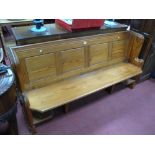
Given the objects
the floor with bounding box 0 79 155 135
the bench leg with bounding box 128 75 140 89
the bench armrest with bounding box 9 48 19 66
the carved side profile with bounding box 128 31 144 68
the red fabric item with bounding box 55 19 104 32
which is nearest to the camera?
the bench armrest with bounding box 9 48 19 66

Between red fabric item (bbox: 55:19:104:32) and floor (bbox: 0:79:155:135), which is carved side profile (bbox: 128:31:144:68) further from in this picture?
red fabric item (bbox: 55:19:104:32)

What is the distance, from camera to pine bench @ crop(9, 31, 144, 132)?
1595 mm

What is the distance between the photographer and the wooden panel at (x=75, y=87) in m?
1.61

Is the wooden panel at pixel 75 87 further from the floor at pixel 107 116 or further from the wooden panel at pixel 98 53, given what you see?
the floor at pixel 107 116

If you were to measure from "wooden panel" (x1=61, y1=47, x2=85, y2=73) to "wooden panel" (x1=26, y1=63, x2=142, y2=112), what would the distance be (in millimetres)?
143

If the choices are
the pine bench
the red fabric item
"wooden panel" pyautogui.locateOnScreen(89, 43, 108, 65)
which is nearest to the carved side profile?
the pine bench

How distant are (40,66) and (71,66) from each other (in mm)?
394

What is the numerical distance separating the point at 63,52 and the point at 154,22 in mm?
1261

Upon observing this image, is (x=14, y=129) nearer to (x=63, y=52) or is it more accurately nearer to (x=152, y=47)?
(x=63, y=52)

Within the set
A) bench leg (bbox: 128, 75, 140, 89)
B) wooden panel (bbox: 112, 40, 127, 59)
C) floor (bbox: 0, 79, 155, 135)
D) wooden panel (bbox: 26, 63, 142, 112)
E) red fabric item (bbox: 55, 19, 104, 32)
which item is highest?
red fabric item (bbox: 55, 19, 104, 32)

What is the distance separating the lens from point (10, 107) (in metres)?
1.29

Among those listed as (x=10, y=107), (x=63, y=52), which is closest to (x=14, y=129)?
(x=10, y=107)

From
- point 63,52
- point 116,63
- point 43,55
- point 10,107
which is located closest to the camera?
point 10,107

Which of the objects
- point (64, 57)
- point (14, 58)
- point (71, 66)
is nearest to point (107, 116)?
point (71, 66)
